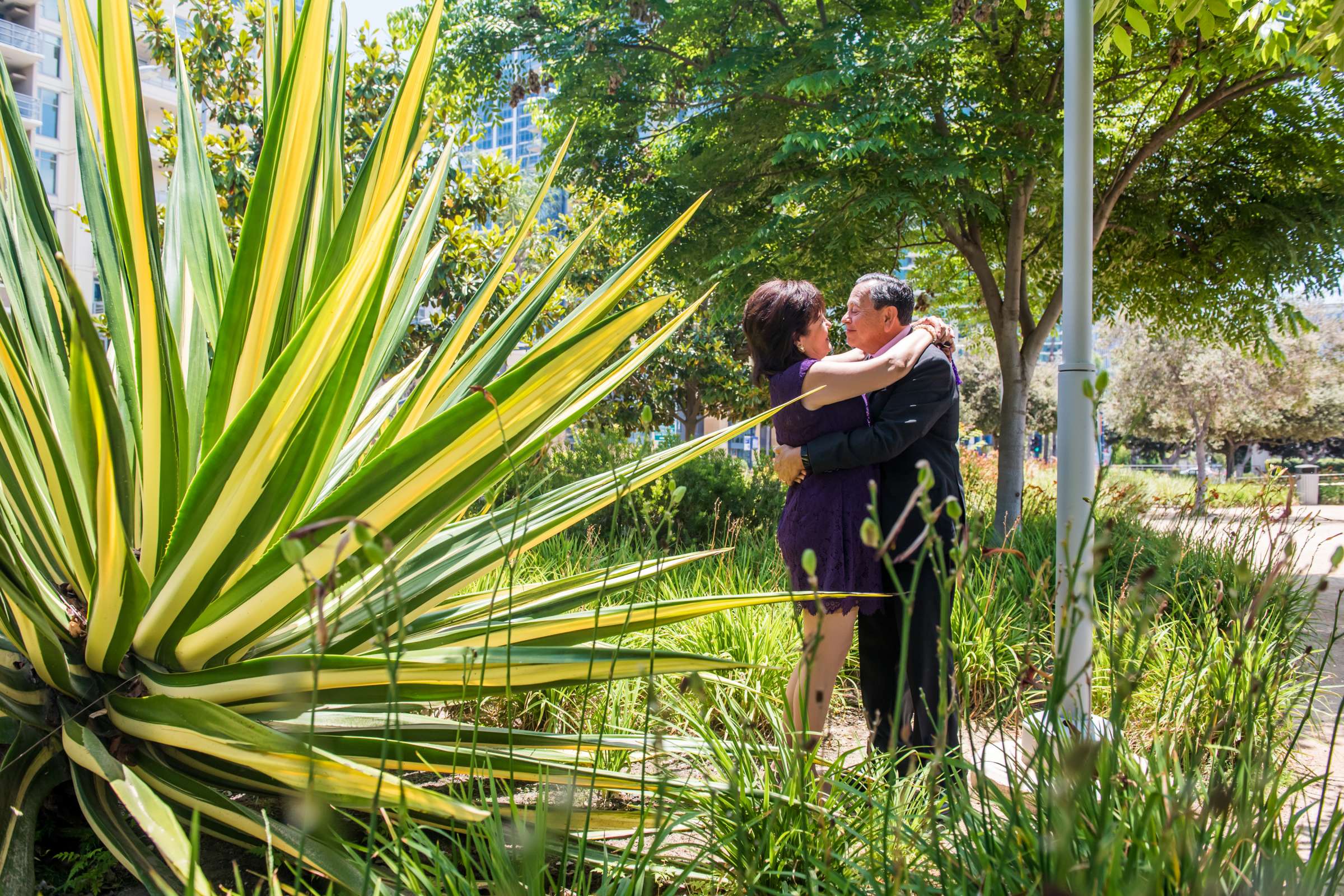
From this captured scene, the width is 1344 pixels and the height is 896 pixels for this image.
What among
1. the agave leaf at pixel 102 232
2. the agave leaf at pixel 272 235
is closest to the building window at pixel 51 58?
the agave leaf at pixel 102 232

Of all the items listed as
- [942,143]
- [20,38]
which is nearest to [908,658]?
[942,143]

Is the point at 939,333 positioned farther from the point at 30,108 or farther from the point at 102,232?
the point at 30,108

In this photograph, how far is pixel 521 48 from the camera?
9.98m

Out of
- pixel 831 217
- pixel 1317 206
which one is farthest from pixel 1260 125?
pixel 831 217

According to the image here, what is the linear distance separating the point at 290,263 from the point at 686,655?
1.25 m

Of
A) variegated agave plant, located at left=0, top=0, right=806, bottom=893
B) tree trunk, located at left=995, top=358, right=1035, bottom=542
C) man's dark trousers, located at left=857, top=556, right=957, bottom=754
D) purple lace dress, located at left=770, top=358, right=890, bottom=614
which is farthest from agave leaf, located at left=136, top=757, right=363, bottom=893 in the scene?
tree trunk, located at left=995, top=358, right=1035, bottom=542

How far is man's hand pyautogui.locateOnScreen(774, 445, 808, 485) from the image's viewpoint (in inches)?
112

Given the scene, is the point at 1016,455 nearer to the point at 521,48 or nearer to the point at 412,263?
the point at 521,48

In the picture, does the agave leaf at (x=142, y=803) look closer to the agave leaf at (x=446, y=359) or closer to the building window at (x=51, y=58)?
the agave leaf at (x=446, y=359)

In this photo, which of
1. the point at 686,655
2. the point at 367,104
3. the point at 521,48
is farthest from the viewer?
the point at 521,48

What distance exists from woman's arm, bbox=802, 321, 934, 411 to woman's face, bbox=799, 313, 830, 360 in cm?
18

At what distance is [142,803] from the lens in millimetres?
1281

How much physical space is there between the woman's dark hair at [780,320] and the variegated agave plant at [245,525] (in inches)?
35.3

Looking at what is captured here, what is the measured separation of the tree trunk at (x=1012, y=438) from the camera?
9086 mm
